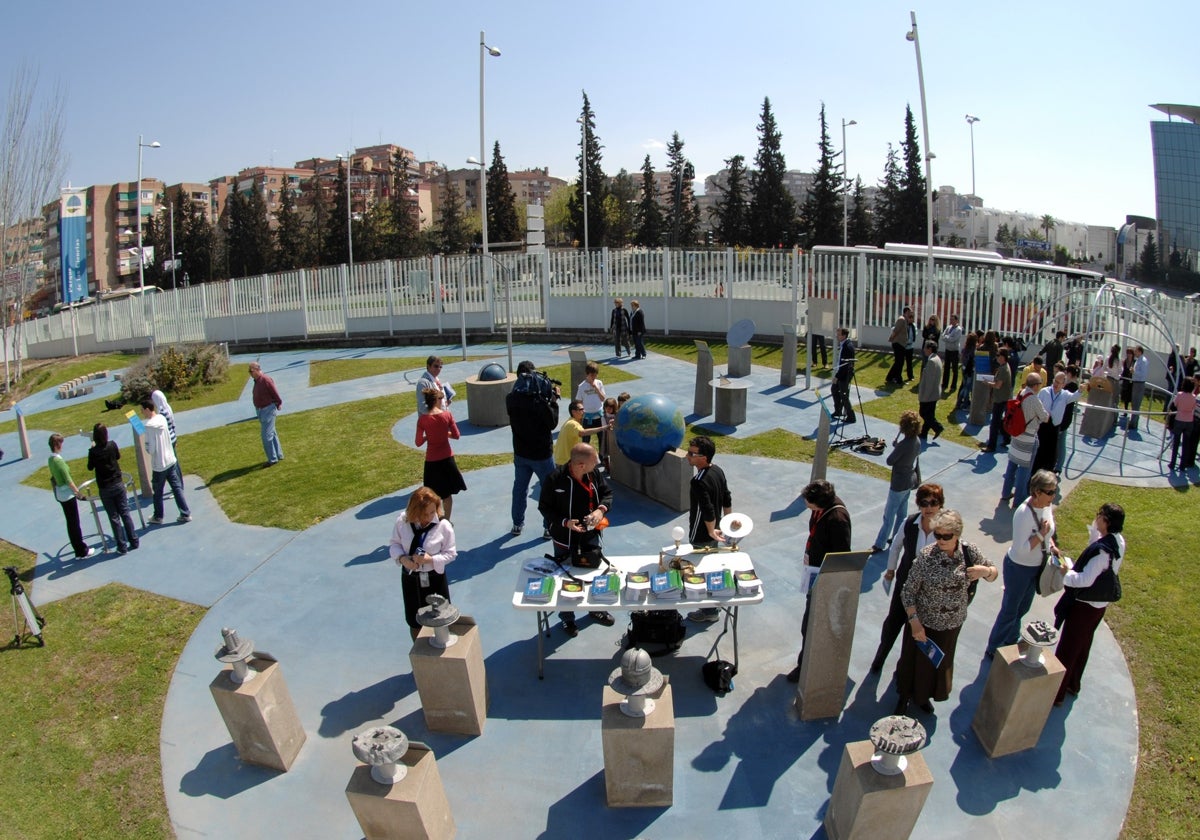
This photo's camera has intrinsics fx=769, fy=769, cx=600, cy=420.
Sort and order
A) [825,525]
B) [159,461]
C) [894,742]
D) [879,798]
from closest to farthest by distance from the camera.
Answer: [894,742] → [879,798] → [825,525] → [159,461]

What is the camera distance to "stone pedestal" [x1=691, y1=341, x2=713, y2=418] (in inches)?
560

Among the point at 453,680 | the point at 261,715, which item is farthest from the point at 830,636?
the point at 261,715

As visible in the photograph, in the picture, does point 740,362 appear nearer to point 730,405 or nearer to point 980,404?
point 730,405

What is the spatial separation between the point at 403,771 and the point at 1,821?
314cm

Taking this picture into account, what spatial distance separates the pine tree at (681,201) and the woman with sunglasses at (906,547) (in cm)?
6173

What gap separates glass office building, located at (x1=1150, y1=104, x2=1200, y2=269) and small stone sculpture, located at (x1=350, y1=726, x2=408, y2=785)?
9217 centimetres

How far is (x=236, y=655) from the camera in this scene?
5.32 metres

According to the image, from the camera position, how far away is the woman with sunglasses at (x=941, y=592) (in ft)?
17.6

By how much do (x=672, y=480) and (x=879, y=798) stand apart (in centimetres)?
569

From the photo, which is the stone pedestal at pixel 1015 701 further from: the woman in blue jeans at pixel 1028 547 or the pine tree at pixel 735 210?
the pine tree at pixel 735 210

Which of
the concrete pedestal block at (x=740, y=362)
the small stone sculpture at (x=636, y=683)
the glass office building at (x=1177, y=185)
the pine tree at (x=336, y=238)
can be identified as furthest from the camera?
the glass office building at (x=1177, y=185)

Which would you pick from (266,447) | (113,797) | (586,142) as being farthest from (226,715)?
(586,142)

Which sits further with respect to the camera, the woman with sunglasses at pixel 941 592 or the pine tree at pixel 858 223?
the pine tree at pixel 858 223

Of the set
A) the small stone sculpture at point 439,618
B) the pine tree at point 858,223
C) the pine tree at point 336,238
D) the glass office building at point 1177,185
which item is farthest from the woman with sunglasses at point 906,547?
the glass office building at point 1177,185
